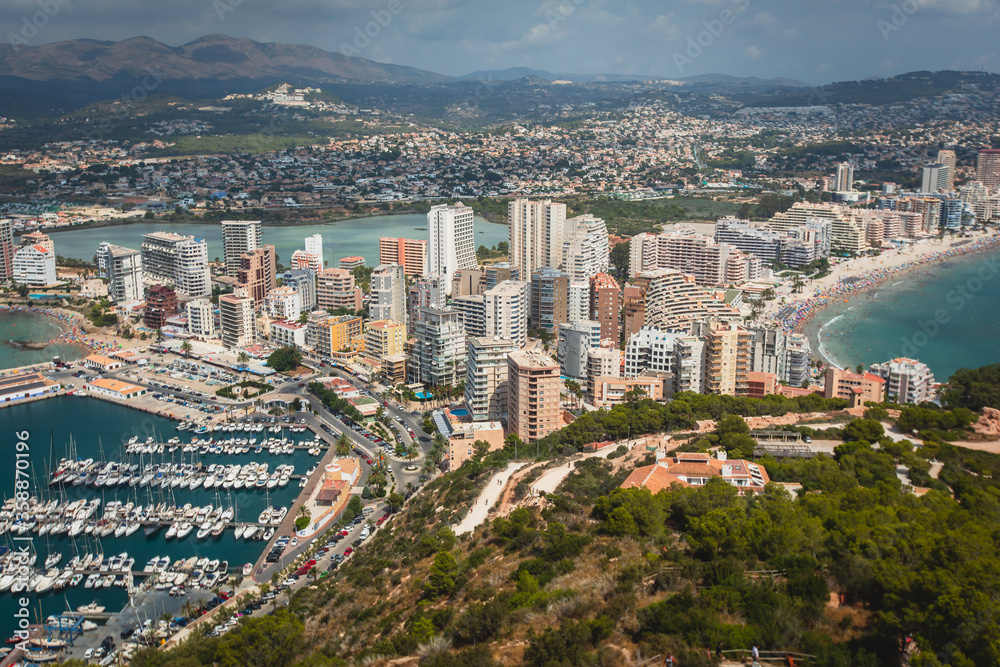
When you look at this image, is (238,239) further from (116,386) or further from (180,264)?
(116,386)

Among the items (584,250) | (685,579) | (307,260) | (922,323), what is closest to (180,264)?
(307,260)

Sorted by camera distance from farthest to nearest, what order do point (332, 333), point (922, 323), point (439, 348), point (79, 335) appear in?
point (922, 323)
point (79, 335)
point (332, 333)
point (439, 348)

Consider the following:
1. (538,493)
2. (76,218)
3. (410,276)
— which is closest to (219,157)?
(76,218)

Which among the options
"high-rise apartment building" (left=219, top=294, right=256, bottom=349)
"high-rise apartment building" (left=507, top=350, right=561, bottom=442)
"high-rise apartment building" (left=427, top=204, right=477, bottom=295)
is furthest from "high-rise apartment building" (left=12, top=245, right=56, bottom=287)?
"high-rise apartment building" (left=507, top=350, right=561, bottom=442)

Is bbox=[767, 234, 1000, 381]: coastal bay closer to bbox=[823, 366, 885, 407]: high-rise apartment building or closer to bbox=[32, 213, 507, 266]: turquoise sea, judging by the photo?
bbox=[823, 366, 885, 407]: high-rise apartment building

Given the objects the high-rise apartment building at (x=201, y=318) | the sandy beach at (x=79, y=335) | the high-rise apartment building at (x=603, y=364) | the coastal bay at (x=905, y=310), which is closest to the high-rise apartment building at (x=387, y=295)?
the high-rise apartment building at (x=201, y=318)

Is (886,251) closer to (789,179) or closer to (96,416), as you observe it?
(789,179)

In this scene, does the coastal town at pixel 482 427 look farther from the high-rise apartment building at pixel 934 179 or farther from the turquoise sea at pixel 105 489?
the high-rise apartment building at pixel 934 179
